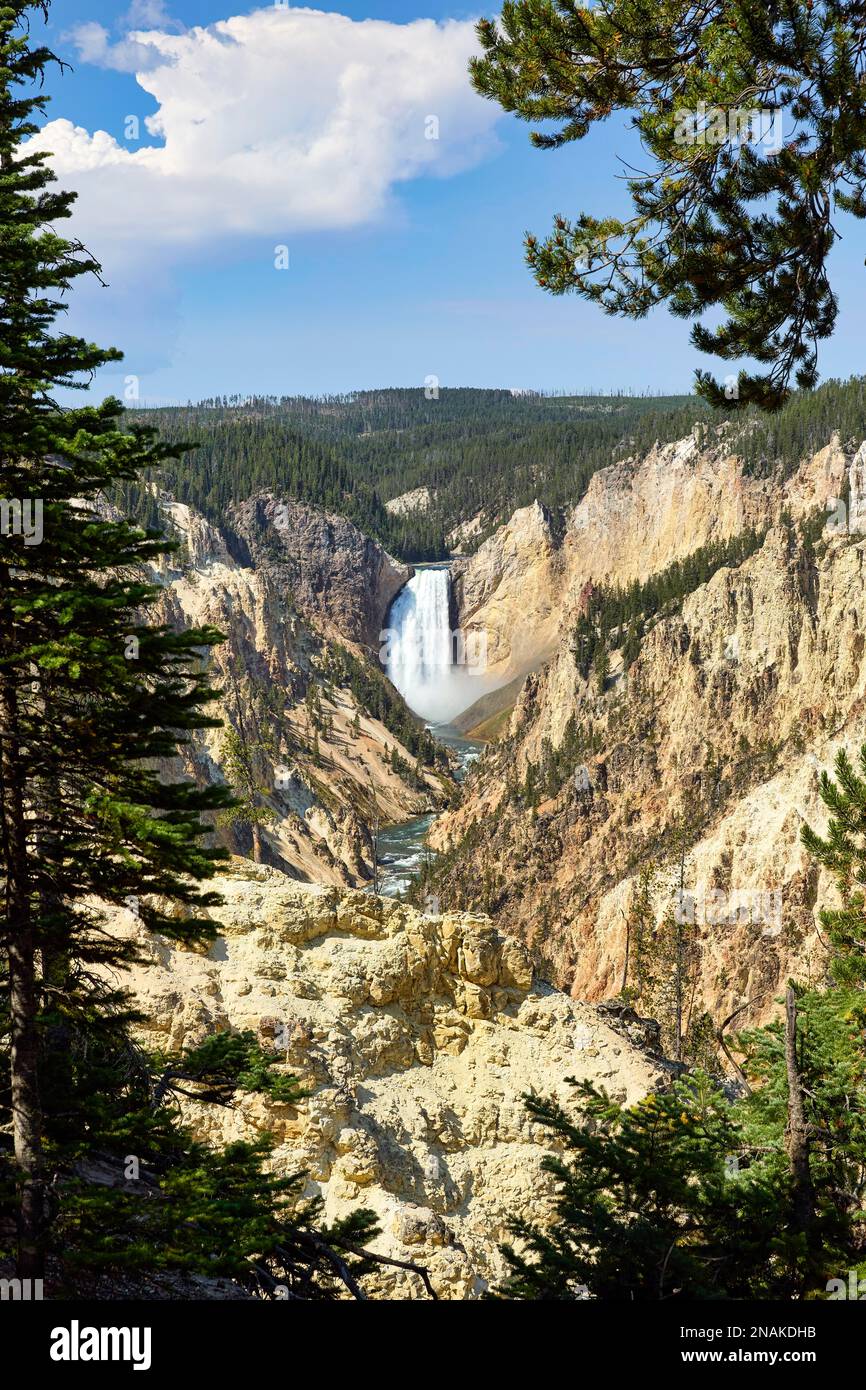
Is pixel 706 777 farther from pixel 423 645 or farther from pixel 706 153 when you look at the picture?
pixel 423 645

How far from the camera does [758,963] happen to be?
54.3 meters

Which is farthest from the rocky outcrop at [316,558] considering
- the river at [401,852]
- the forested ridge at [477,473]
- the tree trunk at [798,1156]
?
the tree trunk at [798,1156]

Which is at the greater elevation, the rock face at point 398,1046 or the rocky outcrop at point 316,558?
the rocky outcrop at point 316,558

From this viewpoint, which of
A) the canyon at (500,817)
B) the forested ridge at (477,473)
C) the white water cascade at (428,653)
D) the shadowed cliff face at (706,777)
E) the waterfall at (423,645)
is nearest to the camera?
the canyon at (500,817)

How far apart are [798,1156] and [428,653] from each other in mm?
144067

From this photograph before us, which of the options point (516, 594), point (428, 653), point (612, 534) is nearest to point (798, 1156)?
point (612, 534)

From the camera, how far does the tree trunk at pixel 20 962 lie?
7453mm

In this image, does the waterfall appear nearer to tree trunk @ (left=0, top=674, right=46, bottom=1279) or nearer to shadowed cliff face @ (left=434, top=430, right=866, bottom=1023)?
shadowed cliff face @ (left=434, top=430, right=866, bottom=1023)

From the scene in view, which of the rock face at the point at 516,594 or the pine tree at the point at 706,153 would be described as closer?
the pine tree at the point at 706,153

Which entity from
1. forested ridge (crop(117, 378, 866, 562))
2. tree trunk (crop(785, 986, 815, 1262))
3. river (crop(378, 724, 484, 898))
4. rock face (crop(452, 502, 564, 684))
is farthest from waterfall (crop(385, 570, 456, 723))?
tree trunk (crop(785, 986, 815, 1262))

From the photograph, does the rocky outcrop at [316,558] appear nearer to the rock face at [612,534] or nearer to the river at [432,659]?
the river at [432,659]

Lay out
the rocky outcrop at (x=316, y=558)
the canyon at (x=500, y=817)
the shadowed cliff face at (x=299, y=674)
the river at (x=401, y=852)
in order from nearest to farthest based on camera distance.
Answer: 1. the canyon at (x=500, y=817)
2. the shadowed cliff face at (x=299, y=674)
3. the river at (x=401, y=852)
4. the rocky outcrop at (x=316, y=558)

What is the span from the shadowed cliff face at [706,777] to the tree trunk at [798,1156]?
A: 1591 inches
